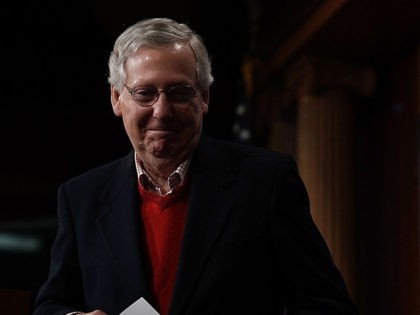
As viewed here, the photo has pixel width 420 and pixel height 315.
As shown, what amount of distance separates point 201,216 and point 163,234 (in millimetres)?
102

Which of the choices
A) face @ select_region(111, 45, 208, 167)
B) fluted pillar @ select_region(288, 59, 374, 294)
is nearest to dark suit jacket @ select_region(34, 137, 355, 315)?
face @ select_region(111, 45, 208, 167)

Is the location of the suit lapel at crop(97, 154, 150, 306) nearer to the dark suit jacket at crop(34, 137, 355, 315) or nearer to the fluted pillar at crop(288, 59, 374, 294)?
the dark suit jacket at crop(34, 137, 355, 315)

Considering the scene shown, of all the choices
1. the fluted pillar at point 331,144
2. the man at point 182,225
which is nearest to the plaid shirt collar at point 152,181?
the man at point 182,225

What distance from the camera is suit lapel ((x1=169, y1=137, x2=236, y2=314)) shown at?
1.42 meters

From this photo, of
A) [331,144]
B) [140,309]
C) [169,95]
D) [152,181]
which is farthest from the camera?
[331,144]

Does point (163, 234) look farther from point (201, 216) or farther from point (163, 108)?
point (163, 108)

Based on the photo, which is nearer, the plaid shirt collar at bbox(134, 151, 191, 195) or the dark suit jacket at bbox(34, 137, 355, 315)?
the dark suit jacket at bbox(34, 137, 355, 315)

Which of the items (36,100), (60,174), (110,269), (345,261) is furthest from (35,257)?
(110,269)

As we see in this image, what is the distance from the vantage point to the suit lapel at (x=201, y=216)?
1.42m

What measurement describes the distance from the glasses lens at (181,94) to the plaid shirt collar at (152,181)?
176mm

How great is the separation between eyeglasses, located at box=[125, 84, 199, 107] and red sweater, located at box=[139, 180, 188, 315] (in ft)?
0.70

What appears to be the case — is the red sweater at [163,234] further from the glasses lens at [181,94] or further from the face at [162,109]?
the glasses lens at [181,94]

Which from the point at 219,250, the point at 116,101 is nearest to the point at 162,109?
the point at 116,101

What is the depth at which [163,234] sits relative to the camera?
1.53 m
